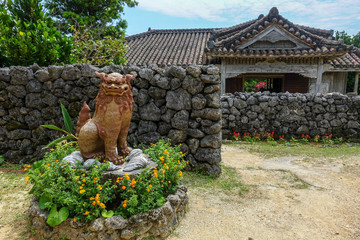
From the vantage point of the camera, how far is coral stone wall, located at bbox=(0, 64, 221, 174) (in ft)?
15.8

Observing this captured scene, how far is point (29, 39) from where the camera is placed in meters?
5.57

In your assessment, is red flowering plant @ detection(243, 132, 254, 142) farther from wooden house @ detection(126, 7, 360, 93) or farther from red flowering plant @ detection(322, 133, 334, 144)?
wooden house @ detection(126, 7, 360, 93)

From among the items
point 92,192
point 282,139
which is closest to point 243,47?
point 282,139

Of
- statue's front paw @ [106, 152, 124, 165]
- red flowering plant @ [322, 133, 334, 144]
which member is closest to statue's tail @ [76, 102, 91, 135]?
statue's front paw @ [106, 152, 124, 165]

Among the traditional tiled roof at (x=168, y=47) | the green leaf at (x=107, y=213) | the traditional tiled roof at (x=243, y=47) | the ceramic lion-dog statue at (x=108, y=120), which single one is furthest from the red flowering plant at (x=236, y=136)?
the green leaf at (x=107, y=213)

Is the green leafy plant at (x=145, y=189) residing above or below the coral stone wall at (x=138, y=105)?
below

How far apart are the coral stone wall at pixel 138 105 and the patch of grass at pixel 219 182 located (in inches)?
7.5

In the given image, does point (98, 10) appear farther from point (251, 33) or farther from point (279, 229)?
point (279, 229)

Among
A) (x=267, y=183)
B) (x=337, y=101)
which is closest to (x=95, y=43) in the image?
(x=267, y=183)

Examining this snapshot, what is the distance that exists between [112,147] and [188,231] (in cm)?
148

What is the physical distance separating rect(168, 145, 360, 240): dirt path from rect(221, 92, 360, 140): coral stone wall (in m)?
2.97

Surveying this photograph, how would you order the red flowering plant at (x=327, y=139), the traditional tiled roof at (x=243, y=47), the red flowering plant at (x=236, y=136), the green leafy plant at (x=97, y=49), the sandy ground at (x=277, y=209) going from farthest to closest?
the traditional tiled roof at (x=243, y=47), the red flowering plant at (x=236, y=136), the red flowering plant at (x=327, y=139), the green leafy plant at (x=97, y=49), the sandy ground at (x=277, y=209)

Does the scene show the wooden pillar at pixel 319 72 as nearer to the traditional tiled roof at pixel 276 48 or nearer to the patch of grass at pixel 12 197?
the traditional tiled roof at pixel 276 48

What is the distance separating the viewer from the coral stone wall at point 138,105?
481 centimetres
